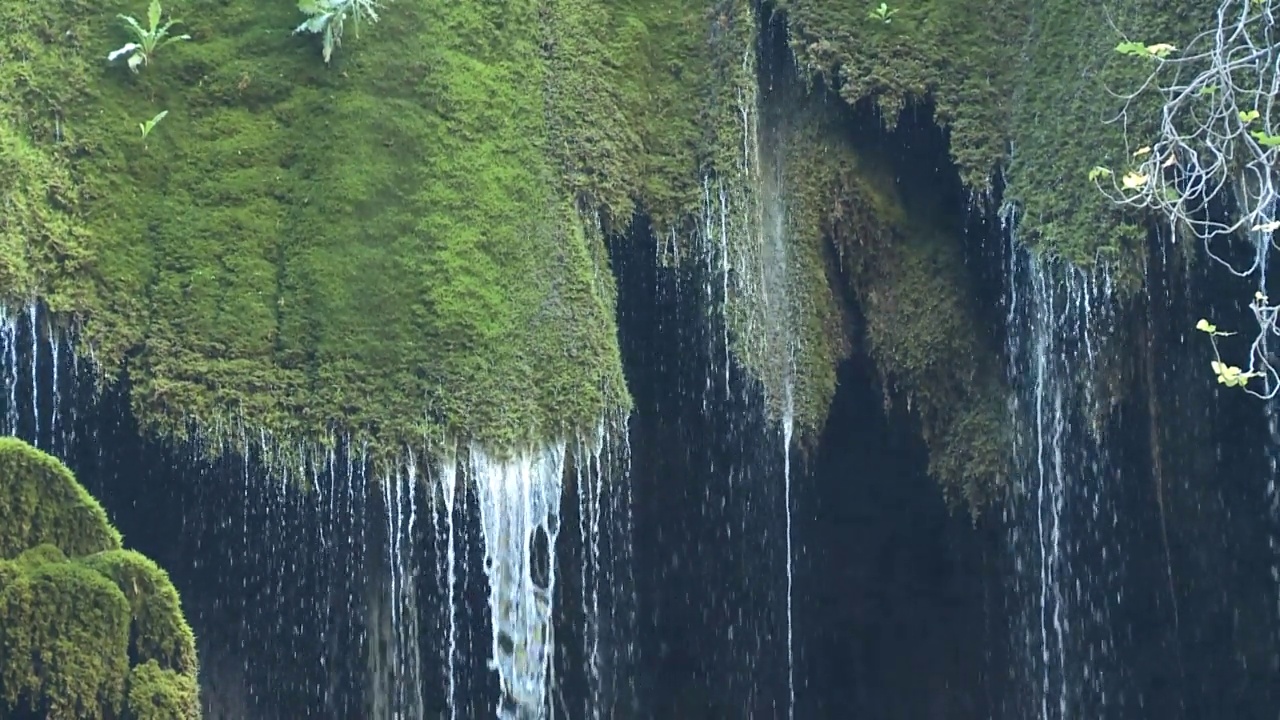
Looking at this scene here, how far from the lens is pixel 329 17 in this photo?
11.2m

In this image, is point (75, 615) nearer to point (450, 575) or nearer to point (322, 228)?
point (450, 575)

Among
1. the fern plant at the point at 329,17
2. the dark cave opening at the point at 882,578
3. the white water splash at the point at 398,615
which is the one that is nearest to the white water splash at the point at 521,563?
the white water splash at the point at 398,615

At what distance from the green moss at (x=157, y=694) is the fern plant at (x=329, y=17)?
4998mm

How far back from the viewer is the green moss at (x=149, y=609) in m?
7.58

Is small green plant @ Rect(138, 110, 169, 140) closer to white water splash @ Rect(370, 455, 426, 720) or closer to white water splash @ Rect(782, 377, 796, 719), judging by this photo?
white water splash @ Rect(370, 455, 426, 720)

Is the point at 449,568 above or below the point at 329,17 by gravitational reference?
below

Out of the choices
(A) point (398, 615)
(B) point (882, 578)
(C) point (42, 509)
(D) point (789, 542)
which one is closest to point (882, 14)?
(D) point (789, 542)

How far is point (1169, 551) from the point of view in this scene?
1026 centimetres

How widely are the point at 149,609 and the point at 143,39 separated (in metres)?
4.87

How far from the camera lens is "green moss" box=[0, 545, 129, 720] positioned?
723cm

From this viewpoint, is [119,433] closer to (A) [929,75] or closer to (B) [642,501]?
(B) [642,501]

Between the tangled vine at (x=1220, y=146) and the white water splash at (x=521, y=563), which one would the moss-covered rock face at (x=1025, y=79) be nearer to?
the tangled vine at (x=1220, y=146)

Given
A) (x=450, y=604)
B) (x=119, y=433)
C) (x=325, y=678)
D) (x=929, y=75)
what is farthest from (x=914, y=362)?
(x=119, y=433)

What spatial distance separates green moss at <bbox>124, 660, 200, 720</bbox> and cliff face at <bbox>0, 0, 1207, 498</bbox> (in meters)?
2.91
